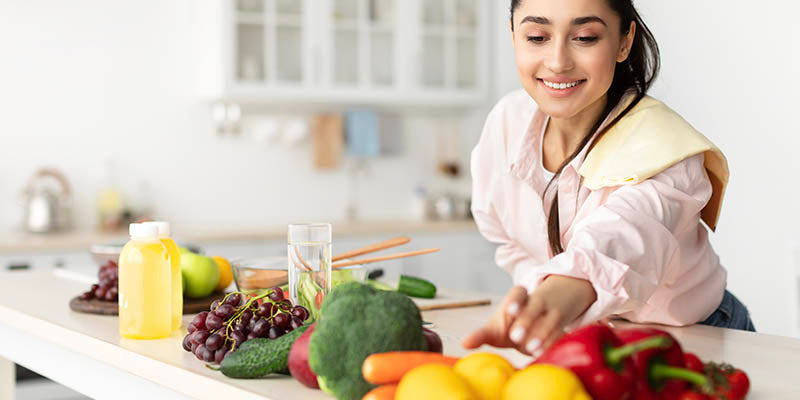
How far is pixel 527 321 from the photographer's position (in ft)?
2.93

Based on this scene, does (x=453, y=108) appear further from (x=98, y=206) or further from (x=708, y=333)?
(x=708, y=333)

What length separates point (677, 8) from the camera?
375 centimetres

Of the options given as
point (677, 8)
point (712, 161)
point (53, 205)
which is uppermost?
point (677, 8)

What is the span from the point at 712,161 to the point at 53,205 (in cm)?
335

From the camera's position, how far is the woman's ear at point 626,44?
1.39 m

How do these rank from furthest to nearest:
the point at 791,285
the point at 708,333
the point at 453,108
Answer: the point at 453,108
the point at 791,285
the point at 708,333

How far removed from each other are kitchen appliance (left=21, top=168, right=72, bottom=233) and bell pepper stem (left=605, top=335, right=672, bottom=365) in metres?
3.61

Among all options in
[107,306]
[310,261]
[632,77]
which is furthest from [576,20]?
[107,306]

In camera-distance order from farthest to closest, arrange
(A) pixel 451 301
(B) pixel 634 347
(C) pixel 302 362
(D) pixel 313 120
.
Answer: (D) pixel 313 120, (A) pixel 451 301, (C) pixel 302 362, (B) pixel 634 347

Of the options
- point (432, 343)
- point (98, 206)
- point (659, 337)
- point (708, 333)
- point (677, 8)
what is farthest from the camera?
point (98, 206)

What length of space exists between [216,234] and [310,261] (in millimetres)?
2772

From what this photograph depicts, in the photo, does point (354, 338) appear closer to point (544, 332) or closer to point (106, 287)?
point (544, 332)

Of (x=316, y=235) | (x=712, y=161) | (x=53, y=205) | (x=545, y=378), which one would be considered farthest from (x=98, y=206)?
(x=545, y=378)

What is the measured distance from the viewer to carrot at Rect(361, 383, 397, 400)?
2.80ft
